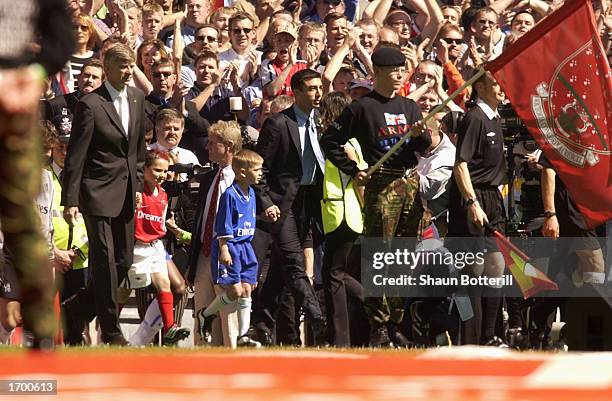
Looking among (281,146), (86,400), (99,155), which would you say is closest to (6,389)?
(86,400)

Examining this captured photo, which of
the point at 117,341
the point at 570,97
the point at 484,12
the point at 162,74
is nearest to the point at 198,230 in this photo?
the point at 117,341

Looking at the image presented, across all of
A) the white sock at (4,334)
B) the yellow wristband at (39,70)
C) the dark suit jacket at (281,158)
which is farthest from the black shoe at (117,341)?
the yellow wristband at (39,70)

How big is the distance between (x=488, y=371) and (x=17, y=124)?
220 cm

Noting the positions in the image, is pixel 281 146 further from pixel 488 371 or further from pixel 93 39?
pixel 488 371

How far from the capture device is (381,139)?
39.3 feet

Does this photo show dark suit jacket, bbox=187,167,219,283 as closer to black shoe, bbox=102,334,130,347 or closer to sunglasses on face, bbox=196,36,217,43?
black shoe, bbox=102,334,130,347

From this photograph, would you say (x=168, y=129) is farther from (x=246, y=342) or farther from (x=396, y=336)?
(x=396, y=336)

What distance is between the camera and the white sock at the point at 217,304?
11781mm

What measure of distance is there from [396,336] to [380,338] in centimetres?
14

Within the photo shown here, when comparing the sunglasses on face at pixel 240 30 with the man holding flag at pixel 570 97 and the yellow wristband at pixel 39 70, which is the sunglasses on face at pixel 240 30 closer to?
the man holding flag at pixel 570 97

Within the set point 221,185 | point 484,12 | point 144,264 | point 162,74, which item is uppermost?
point 484,12

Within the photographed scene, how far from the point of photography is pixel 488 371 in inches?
264

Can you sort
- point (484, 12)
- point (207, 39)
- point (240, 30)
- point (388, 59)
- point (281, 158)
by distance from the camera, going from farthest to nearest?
1. point (484, 12)
2. point (240, 30)
3. point (207, 39)
4. point (281, 158)
5. point (388, 59)

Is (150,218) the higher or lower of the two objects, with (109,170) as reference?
lower
